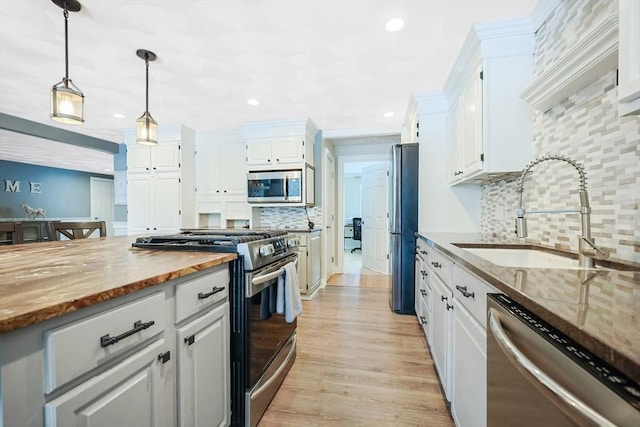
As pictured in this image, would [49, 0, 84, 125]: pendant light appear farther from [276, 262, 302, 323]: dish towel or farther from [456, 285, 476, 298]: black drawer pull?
[456, 285, 476, 298]: black drawer pull

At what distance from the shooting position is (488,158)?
1.89m

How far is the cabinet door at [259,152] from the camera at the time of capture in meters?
3.74

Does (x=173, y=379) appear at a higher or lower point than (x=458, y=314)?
lower

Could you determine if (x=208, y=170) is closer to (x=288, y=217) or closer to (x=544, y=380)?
(x=288, y=217)

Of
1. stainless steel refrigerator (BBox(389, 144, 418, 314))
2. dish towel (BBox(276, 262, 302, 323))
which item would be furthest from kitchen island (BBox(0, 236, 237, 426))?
stainless steel refrigerator (BBox(389, 144, 418, 314))

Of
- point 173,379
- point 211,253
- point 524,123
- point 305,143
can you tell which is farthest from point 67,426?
point 305,143

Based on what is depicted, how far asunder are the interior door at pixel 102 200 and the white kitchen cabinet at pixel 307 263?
26.1 feet

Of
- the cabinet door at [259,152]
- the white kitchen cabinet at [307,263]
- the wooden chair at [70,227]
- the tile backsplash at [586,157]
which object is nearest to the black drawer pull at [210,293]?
the tile backsplash at [586,157]

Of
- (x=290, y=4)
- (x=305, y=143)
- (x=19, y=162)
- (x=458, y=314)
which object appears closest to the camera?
(x=458, y=314)

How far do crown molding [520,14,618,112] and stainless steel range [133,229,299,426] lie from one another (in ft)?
5.35

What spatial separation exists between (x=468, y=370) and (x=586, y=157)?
118cm

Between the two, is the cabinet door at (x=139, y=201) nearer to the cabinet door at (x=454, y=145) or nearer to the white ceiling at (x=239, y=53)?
the white ceiling at (x=239, y=53)

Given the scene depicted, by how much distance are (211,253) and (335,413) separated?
1.14 meters

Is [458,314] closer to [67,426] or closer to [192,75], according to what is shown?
[67,426]
